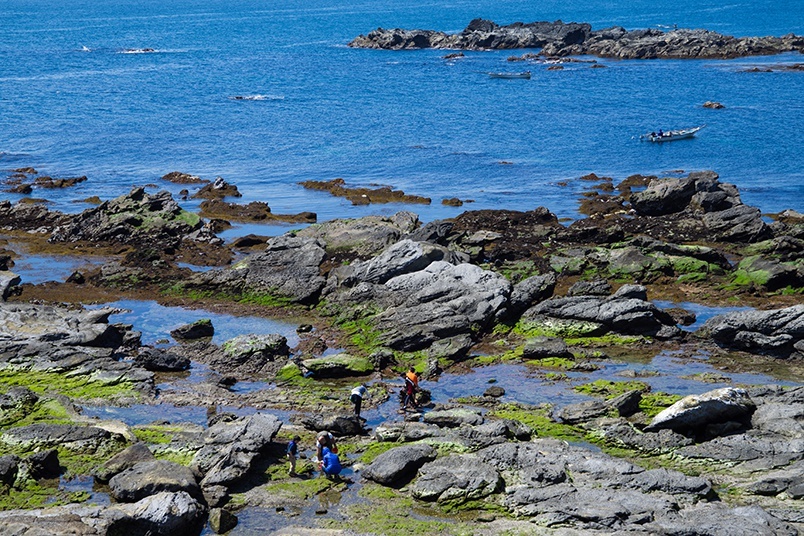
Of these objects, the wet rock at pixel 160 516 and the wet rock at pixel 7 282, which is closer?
the wet rock at pixel 160 516

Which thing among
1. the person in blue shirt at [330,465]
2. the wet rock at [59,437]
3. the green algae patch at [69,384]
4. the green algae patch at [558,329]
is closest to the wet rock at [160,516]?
the person in blue shirt at [330,465]

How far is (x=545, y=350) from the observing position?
3725 centimetres

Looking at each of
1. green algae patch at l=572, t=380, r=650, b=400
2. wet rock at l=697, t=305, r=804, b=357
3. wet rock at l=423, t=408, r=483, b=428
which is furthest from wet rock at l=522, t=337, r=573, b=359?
wet rock at l=423, t=408, r=483, b=428

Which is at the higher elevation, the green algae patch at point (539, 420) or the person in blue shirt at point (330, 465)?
the person in blue shirt at point (330, 465)

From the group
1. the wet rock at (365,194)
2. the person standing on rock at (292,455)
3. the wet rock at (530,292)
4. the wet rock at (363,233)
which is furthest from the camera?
the wet rock at (365,194)

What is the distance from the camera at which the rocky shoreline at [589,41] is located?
144 m

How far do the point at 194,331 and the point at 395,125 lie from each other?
193ft

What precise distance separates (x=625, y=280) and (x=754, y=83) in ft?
270

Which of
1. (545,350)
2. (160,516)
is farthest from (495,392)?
(160,516)

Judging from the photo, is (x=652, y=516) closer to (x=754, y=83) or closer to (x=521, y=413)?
(x=521, y=413)

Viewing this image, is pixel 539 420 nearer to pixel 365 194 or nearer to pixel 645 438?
pixel 645 438

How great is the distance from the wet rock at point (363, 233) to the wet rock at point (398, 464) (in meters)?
23.4

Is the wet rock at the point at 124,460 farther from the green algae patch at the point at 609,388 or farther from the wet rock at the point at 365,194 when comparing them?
the wet rock at the point at 365,194

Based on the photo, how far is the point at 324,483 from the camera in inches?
1036
